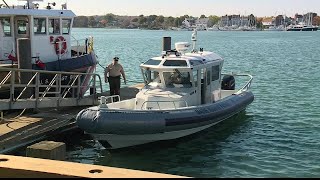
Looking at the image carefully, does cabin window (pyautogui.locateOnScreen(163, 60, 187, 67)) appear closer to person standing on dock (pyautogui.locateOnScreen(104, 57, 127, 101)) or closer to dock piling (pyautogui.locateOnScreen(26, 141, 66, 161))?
person standing on dock (pyautogui.locateOnScreen(104, 57, 127, 101))

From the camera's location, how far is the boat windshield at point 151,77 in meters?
12.4

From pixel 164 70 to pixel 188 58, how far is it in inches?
30.8

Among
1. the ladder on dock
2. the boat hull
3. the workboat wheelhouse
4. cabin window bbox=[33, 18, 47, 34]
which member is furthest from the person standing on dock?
the boat hull

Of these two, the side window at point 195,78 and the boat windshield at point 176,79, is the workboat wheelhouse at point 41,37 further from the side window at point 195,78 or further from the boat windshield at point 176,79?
the side window at point 195,78

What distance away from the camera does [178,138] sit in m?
11.6

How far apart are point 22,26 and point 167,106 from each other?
21.2 ft

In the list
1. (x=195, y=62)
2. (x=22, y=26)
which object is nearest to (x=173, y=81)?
(x=195, y=62)

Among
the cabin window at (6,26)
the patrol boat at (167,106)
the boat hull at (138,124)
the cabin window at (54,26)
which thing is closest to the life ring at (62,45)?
the cabin window at (54,26)

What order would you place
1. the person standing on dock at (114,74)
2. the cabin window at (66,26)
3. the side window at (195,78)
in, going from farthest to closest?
the cabin window at (66,26) < the person standing on dock at (114,74) < the side window at (195,78)

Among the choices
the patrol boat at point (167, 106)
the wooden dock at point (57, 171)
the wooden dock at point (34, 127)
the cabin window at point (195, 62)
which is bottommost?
the wooden dock at point (34, 127)

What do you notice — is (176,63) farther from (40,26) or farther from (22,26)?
(22,26)

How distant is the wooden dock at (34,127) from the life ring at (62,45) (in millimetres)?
3438

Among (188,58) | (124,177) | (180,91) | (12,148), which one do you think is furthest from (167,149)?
(124,177)

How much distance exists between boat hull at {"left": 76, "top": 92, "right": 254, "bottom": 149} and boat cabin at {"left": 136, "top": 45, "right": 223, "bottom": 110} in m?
0.58
